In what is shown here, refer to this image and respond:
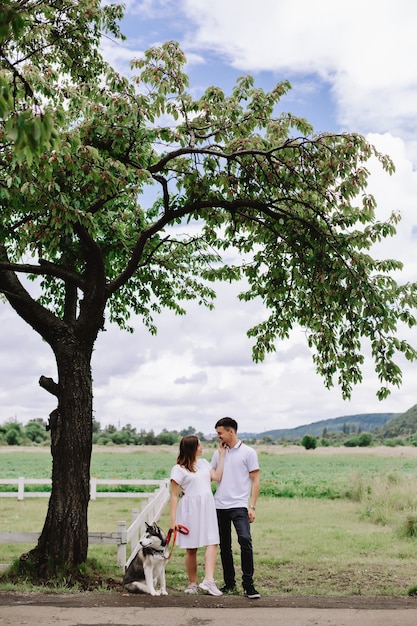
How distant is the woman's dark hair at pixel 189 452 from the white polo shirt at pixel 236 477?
36 cm

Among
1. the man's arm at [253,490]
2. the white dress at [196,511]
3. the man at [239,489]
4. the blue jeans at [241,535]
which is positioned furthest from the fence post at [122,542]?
the man's arm at [253,490]

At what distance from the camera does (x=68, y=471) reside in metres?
12.1

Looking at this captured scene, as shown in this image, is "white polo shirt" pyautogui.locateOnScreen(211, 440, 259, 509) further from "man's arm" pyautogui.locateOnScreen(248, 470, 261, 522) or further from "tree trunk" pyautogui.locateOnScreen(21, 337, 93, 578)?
"tree trunk" pyautogui.locateOnScreen(21, 337, 93, 578)

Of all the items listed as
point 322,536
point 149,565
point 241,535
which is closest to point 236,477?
point 241,535

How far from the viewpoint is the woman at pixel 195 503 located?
9852mm

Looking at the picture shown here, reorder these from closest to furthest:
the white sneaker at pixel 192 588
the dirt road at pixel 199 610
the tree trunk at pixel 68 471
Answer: the dirt road at pixel 199 610
the white sneaker at pixel 192 588
the tree trunk at pixel 68 471

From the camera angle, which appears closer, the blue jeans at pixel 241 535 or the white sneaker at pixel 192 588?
the blue jeans at pixel 241 535

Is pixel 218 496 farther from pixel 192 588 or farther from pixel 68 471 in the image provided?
pixel 68 471

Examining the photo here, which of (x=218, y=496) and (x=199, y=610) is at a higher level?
(x=218, y=496)

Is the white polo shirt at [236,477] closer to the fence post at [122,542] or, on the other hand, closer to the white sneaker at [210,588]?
the white sneaker at [210,588]

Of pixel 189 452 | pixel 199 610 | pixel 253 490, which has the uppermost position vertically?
pixel 189 452

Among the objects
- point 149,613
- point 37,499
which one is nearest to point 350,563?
point 149,613

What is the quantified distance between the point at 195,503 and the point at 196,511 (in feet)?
0.38

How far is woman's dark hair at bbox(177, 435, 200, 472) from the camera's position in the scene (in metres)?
9.95
